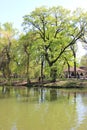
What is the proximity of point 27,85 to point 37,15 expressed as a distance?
1301cm

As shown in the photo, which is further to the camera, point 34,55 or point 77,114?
point 34,55

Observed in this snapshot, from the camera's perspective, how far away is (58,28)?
56.2 meters

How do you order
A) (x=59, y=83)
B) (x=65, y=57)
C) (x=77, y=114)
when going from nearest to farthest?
(x=77, y=114)
(x=59, y=83)
(x=65, y=57)

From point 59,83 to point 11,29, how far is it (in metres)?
18.9

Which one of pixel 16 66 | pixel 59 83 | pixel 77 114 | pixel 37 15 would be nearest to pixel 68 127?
pixel 77 114

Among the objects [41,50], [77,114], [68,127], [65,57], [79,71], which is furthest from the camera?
[79,71]

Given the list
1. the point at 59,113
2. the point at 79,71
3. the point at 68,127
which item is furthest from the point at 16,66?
the point at 68,127

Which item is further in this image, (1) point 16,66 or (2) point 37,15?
(1) point 16,66

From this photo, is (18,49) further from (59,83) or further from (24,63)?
(59,83)

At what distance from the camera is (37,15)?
181ft

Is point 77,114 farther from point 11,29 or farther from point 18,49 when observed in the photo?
point 11,29

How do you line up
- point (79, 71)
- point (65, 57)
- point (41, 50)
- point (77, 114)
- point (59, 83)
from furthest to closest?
1. point (79, 71)
2. point (65, 57)
3. point (41, 50)
4. point (59, 83)
5. point (77, 114)

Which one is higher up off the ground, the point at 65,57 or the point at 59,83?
the point at 65,57

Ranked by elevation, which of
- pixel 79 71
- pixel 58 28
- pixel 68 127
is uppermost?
pixel 58 28
